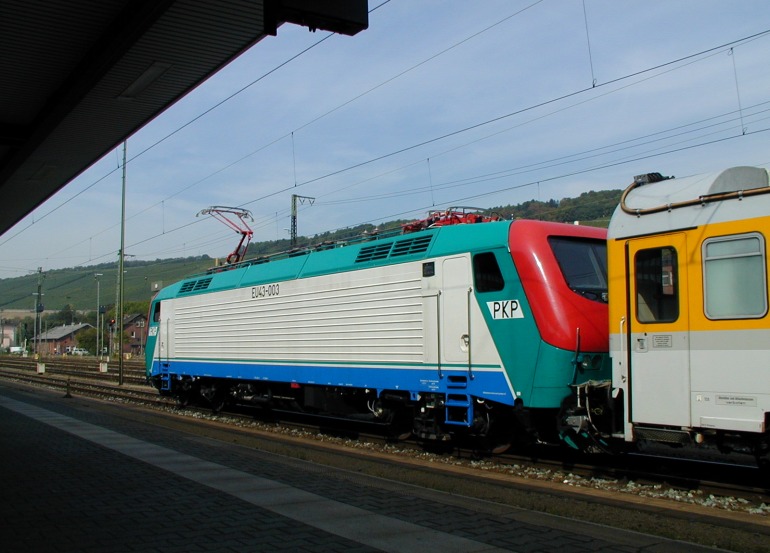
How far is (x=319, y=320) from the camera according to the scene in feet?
49.1

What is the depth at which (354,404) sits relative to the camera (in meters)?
14.7

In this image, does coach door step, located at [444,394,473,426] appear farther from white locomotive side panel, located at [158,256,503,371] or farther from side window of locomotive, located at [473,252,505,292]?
side window of locomotive, located at [473,252,505,292]

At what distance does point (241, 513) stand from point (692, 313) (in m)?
5.43

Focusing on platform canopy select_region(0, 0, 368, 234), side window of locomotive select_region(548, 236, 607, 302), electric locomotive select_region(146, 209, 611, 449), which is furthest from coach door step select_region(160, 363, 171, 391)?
side window of locomotive select_region(548, 236, 607, 302)

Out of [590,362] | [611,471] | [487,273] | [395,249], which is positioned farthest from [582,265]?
[395,249]

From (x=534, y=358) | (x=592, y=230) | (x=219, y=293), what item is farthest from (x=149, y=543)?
(x=219, y=293)

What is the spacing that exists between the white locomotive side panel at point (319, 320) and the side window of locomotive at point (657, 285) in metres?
4.20

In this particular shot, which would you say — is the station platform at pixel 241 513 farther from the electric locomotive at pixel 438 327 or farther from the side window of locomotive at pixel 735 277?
the side window of locomotive at pixel 735 277

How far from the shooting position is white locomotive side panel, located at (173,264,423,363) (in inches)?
498

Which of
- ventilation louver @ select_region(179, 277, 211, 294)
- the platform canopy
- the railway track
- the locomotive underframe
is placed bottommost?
the railway track

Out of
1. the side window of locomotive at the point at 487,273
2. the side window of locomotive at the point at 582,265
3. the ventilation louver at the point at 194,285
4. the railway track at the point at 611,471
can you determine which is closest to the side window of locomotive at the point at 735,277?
the railway track at the point at 611,471

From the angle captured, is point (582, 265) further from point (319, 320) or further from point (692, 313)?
point (319, 320)

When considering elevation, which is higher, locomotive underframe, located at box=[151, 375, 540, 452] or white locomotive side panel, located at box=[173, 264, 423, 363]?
white locomotive side panel, located at box=[173, 264, 423, 363]

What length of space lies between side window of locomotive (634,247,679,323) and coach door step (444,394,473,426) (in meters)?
3.26
